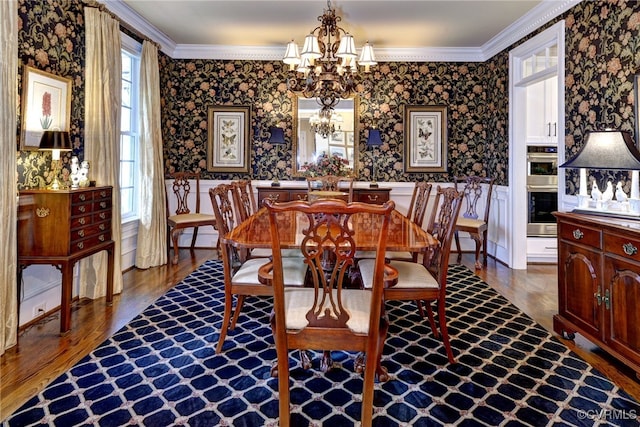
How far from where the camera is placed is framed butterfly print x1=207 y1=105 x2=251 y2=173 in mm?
5340

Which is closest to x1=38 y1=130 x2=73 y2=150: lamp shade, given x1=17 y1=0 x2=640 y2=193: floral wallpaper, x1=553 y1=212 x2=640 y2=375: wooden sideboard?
x1=17 y1=0 x2=640 y2=193: floral wallpaper

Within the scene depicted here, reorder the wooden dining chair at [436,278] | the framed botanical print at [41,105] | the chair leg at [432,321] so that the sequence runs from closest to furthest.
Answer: the wooden dining chair at [436,278], the chair leg at [432,321], the framed botanical print at [41,105]

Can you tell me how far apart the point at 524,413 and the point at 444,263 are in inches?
32.9

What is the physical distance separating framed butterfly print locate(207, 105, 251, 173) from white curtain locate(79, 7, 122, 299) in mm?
1797

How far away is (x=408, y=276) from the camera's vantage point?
2.30 meters

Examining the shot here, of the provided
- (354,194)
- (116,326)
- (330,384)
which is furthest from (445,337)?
(354,194)

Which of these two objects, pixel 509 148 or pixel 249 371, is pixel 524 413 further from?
pixel 509 148

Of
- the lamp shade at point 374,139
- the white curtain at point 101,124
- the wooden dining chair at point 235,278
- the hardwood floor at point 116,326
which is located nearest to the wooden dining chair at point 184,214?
the hardwood floor at point 116,326

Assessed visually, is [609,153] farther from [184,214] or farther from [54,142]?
[184,214]

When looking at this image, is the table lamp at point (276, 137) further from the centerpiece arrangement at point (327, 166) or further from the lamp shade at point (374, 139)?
the lamp shade at point (374, 139)

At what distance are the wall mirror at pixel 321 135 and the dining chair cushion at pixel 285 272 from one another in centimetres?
293

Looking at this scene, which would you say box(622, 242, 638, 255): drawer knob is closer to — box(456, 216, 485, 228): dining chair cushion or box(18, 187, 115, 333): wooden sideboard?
box(456, 216, 485, 228): dining chair cushion

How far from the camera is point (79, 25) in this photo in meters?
3.26

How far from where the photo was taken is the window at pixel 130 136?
4320 mm
